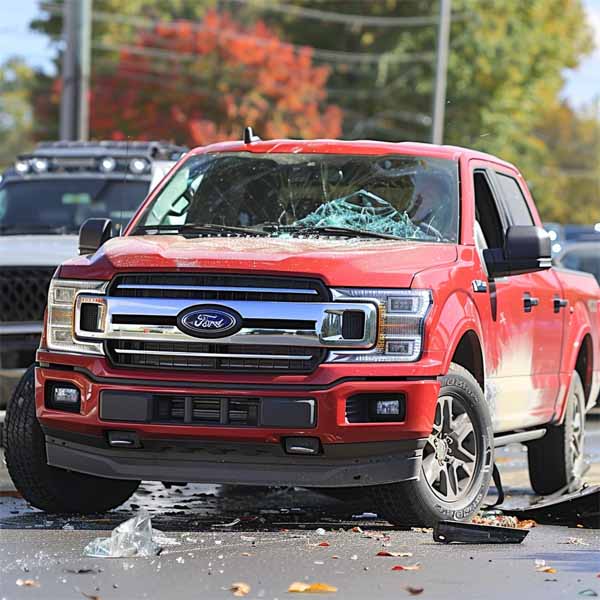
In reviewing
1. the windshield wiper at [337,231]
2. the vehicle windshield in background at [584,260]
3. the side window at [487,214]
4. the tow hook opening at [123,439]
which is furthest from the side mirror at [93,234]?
the vehicle windshield in background at [584,260]

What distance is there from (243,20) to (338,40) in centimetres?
1128

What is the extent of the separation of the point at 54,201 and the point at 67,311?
636 cm

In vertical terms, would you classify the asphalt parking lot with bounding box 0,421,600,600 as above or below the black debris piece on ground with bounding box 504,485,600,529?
above

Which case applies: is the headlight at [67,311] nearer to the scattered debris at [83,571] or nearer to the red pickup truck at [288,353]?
the red pickup truck at [288,353]

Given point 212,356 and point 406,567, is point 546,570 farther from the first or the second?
point 212,356

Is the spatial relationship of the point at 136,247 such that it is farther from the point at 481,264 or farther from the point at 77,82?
the point at 77,82

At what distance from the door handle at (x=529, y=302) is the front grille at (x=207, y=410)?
2.43m

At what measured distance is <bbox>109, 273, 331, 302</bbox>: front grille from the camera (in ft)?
24.1

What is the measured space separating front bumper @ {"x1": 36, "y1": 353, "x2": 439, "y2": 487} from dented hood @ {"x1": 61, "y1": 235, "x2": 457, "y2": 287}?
18.0 inches

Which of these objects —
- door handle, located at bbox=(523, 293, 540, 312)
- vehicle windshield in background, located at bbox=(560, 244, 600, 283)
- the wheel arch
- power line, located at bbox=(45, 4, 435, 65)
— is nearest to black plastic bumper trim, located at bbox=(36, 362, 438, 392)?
the wheel arch

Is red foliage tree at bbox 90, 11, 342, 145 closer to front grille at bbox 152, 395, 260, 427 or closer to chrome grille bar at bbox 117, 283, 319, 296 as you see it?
chrome grille bar at bbox 117, 283, 319, 296

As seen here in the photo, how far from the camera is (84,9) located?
2350cm

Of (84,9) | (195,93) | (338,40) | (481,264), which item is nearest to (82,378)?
(481,264)

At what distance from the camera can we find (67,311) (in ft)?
25.5
